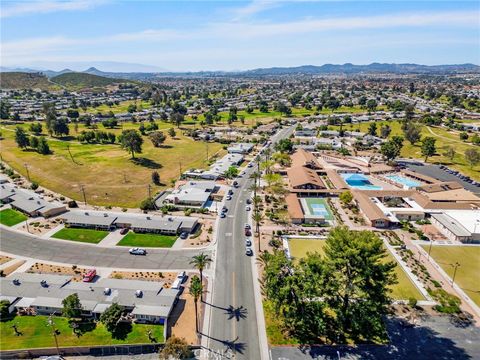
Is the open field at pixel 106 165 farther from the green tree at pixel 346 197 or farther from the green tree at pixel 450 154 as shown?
the green tree at pixel 450 154

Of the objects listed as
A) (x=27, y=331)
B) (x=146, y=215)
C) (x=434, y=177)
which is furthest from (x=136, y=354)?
(x=434, y=177)

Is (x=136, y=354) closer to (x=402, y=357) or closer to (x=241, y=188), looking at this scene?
(x=402, y=357)

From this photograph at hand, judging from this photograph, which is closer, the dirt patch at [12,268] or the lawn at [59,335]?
the lawn at [59,335]

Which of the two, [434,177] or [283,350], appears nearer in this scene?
[283,350]

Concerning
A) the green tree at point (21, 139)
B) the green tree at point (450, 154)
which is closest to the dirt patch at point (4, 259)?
the green tree at point (21, 139)

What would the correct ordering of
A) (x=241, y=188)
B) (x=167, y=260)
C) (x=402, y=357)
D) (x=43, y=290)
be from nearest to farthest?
(x=402, y=357)
(x=43, y=290)
(x=167, y=260)
(x=241, y=188)

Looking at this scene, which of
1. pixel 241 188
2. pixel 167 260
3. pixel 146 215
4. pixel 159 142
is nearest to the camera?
pixel 167 260

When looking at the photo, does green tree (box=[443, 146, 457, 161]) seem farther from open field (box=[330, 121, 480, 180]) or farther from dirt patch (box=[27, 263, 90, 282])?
dirt patch (box=[27, 263, 90, 282])
